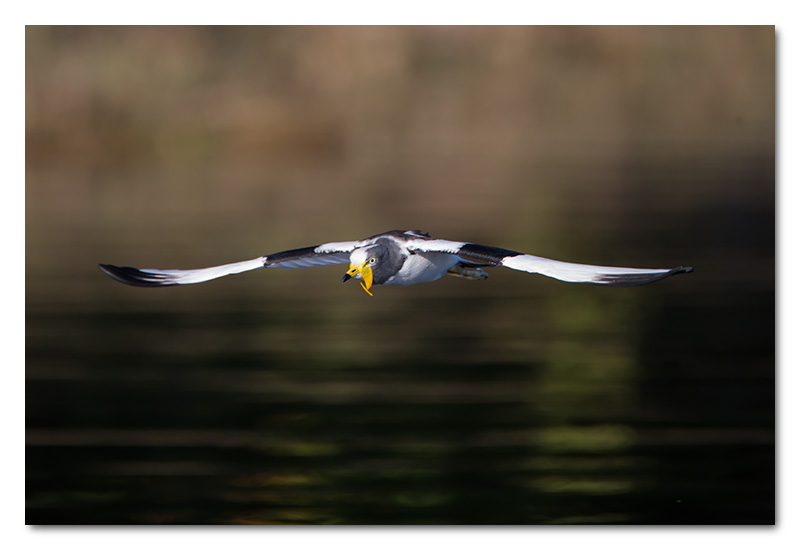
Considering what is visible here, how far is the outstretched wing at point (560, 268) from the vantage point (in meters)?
5.46

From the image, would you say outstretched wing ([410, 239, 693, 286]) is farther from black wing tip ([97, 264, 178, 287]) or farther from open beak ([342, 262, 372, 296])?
black wing tip ([97, 264, 178, 287])

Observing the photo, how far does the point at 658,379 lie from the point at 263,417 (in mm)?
2426

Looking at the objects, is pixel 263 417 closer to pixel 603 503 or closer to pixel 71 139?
pixel 603 503

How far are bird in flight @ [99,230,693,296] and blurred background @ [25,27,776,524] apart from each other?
0.89 metres

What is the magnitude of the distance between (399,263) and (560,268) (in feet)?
3.51

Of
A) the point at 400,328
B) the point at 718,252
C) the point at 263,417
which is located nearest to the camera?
the point at 263,417

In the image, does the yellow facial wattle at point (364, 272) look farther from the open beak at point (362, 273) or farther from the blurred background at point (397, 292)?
the blurred background at point (397, 292)

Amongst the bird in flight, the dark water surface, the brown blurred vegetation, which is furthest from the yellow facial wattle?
the brown blurred vegetation

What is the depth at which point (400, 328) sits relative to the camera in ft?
30.1

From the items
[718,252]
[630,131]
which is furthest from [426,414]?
[630,131]

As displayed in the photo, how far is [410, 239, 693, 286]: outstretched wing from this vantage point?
546 cm

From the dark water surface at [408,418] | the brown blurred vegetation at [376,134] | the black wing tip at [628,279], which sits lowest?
the dark water surface at [408,418]

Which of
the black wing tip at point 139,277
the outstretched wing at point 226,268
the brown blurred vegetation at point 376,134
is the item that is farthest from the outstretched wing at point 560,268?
the brown blurred vegetation at point 376,134

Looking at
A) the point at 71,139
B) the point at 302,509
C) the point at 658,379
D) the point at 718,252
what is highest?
the point at 71,139
